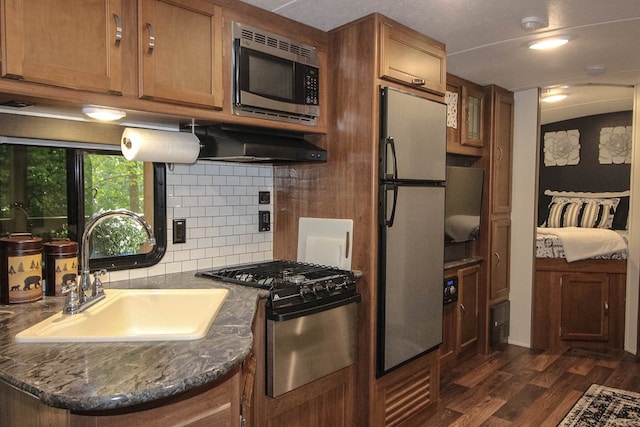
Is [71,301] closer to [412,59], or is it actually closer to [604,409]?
[412,59]

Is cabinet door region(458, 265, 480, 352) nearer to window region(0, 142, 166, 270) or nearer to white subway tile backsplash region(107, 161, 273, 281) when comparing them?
white subway tile backsplash region(107, 161, 273, 281)

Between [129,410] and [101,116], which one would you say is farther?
[101,116]

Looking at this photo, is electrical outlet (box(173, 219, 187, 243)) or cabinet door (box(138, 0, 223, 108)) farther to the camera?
electrical outlet (box(173, 219, 187, 243))

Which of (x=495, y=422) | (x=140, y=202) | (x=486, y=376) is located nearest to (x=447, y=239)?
(x=486, y=376)

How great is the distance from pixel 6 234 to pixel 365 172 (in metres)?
1.65

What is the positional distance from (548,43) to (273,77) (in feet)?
5.75

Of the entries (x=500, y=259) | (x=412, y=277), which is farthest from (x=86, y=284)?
(x=500, y=259)

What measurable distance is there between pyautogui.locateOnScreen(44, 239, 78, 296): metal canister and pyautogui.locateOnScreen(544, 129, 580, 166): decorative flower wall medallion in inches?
213

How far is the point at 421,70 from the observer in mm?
2578

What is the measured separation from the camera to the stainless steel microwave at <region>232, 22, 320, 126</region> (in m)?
2.10

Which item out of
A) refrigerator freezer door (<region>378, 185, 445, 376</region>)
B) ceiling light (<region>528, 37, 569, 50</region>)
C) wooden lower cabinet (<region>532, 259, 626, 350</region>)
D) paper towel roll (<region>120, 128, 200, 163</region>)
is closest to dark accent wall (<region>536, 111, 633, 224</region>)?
wooden lower cabinet (<region>532, 259, 626, 350</region>)

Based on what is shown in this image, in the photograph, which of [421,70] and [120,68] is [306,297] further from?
[421,70]

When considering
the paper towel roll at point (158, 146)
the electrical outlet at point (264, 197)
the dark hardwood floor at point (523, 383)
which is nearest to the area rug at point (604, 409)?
the dark hardwood floor at point (523, 383)

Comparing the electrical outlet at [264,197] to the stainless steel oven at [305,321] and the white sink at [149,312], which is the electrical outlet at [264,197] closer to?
the stainless steel oven at [305,321]
